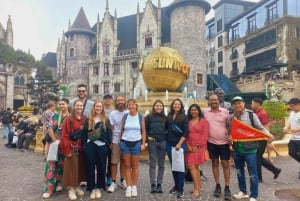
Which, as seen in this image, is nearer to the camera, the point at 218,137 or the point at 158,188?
the point at 218,137

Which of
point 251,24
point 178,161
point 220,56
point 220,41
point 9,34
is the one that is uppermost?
point 9,34

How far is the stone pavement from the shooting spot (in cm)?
535

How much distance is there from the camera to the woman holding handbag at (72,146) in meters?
5.23

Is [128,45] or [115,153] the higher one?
[128,45]

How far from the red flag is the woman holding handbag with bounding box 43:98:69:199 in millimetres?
3361

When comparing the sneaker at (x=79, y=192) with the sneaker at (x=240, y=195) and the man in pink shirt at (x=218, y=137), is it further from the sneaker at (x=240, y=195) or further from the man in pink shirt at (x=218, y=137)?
the sneaker at (x=240, y=195)

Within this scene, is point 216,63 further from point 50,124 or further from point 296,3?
point 50,124

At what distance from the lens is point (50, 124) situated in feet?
18.6

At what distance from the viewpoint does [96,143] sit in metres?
5.34

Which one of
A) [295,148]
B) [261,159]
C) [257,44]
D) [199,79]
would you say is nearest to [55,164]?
[261,159]

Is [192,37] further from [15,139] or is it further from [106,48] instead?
[15,139]

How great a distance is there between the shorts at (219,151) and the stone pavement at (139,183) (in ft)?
2.58

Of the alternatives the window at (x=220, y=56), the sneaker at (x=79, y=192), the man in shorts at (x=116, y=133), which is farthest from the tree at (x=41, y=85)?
the sneaker at (x=79, y=192)

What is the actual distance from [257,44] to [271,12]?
4538 millimetres
